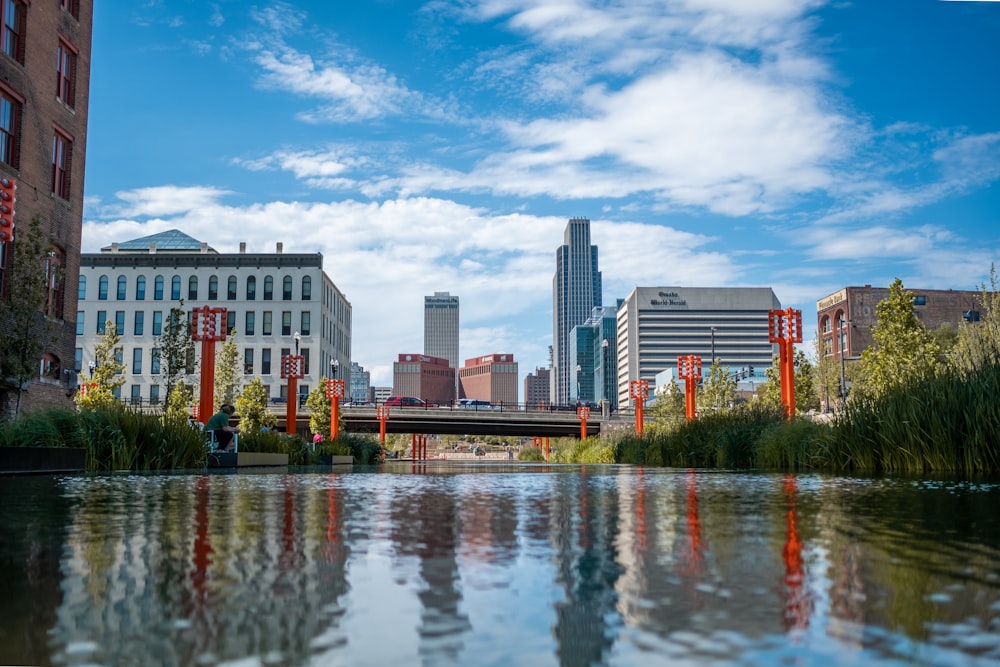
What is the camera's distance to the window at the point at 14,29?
2491 cm

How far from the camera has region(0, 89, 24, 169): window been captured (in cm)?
2506

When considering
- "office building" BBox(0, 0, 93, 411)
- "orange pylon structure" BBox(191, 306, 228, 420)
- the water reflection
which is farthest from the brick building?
the water reflection

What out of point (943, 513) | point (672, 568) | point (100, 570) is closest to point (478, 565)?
point (672, 568)

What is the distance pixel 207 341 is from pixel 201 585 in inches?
1048

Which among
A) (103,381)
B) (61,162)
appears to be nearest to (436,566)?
(61,162)

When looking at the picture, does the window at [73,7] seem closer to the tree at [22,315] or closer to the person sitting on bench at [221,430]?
the tree at [22,315]

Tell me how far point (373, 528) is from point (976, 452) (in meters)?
9.38

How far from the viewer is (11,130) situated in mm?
25578

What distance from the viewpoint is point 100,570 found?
6.62 feet

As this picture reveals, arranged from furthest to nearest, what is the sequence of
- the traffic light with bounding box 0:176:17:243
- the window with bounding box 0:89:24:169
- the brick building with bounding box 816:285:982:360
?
the brick building with bounding box 816:285:982:360
the window with bounding box 0:89:24:169
the traffic light with bounding box 0:176:17:243

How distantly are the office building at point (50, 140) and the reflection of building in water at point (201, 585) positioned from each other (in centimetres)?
2301

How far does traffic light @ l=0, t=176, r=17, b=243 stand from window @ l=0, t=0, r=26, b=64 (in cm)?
1194

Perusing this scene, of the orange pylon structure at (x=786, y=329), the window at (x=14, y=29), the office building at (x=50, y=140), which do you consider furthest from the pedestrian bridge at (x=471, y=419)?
the window at (x=14, y=29)

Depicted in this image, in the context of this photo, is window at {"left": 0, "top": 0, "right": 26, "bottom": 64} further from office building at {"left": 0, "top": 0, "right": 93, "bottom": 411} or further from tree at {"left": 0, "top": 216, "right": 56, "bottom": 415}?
tree at {"left": 0, "top": 216, "right": 56, "bottom": 415}
